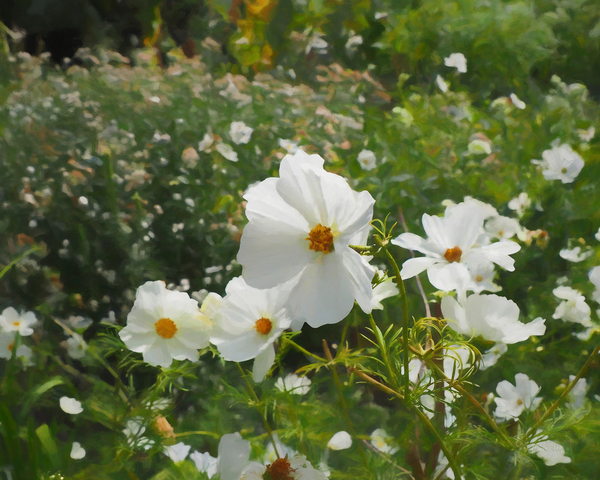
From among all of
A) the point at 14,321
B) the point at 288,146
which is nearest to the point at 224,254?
the point at 288,146

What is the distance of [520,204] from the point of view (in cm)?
154

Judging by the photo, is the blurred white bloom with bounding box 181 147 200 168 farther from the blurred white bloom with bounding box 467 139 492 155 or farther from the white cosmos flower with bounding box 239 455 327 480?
the white cosmos flower with bounding box 239 455 327 480

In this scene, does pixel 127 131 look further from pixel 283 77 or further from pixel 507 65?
pixel 507 65

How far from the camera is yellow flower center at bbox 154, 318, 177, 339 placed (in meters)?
0.55

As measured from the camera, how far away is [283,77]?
4160 millimetres

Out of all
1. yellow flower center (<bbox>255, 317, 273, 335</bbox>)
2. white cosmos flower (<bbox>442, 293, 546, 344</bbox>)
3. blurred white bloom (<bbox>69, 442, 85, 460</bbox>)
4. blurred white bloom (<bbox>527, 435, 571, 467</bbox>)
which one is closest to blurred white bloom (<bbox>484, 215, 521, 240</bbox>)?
blurred white bloom (<bbox>527, 435, 571, 467</bbox>)

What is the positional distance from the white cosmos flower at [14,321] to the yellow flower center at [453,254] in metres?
1.01

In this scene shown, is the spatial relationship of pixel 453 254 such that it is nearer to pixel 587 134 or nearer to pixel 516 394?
pixel 516 394

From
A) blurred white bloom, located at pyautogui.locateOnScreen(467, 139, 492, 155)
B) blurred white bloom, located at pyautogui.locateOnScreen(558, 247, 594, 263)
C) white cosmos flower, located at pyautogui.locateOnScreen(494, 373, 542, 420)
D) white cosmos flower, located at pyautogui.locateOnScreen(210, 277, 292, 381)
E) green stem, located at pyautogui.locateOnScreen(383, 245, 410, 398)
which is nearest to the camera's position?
green stem, located at pyautogui.locateOnScreen(383, 245, 410, 398)

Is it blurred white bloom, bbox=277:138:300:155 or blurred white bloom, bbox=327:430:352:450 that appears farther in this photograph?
blurred white bloom, bbox=277:138:300:155

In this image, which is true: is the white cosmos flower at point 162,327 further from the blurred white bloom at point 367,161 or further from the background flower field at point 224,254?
the blurred white bloom at point 367,161

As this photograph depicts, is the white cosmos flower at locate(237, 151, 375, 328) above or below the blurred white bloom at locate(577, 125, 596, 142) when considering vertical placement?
above

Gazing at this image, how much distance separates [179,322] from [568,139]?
1919 millimetres

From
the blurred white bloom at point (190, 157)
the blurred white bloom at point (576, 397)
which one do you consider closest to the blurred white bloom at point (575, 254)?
the blurred white bloom at point (576, 397)
